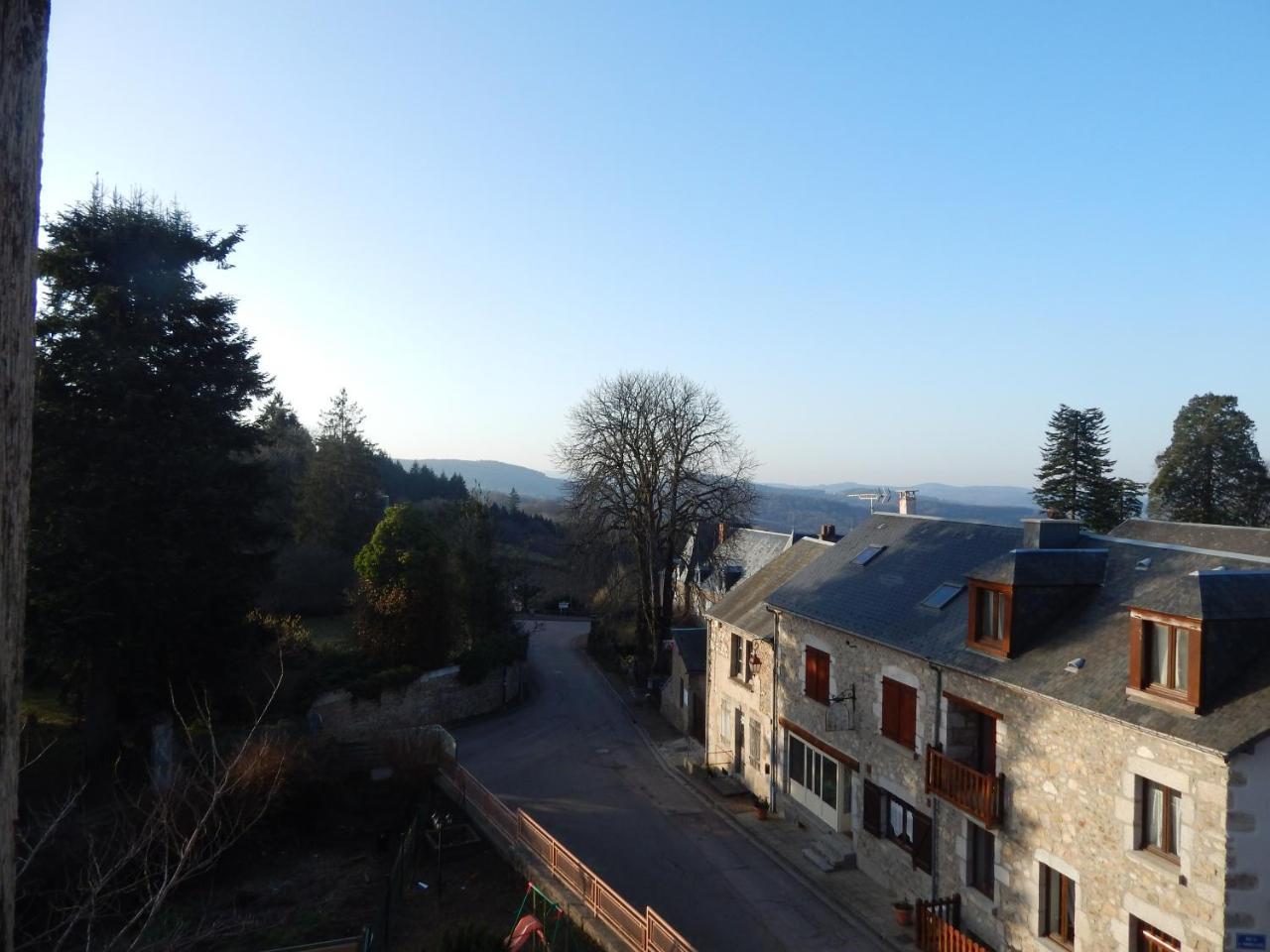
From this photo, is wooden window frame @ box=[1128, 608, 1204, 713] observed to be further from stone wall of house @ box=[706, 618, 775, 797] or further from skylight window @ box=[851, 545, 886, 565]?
stone wall of house @ box=[706, 618, 775, 797]

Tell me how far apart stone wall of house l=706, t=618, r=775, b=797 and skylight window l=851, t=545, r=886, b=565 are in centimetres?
334

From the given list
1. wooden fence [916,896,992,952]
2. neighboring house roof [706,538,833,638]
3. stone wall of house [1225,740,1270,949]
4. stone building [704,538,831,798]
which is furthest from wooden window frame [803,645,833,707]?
stone wall of house [1225,740,1270,949]

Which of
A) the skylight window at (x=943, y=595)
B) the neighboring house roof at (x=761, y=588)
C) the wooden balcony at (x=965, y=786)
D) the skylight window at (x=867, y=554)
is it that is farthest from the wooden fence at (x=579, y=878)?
the skylight window at (x=867, y=554)

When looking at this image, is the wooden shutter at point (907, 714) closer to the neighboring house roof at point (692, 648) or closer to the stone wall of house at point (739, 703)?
the stone wall of house at point (739, 703)

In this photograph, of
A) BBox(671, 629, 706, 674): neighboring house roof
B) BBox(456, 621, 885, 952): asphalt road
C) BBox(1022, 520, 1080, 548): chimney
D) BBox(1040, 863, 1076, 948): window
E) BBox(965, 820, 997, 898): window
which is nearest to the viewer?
BBox(1040, 863, 1076, 948): window

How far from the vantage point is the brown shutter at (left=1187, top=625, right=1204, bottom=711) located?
10141 mm

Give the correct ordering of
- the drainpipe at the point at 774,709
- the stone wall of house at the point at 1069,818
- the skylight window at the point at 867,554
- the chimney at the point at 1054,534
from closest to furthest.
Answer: the stone wall of house at the point at 1069,818
the chimney at the point at 1054,534
the skylight window at the point at 867,554
the drainpipe at the point at 774,709

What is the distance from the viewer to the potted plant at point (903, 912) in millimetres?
15039

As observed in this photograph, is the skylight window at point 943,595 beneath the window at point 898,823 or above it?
above

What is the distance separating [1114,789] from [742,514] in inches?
920

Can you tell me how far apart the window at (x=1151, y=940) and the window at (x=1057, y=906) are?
1.11m

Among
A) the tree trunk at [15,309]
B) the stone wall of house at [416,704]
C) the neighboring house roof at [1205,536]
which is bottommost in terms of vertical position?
the stone wall of house at [416,704]

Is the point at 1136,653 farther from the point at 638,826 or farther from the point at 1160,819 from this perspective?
the point at 638,826

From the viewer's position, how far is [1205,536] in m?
22.9
